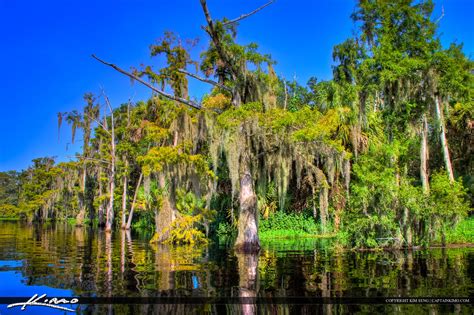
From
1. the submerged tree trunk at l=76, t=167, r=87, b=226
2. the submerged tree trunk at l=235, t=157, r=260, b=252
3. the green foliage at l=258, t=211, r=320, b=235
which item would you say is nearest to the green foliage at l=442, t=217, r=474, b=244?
the submerged tree trunk at l=235, t=157, r=260, b=252

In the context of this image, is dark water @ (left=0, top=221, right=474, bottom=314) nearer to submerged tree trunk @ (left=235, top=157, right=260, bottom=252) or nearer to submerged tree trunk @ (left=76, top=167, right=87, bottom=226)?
submerged tree trunk @ (left=235, top=157, right=260, bottom=252)

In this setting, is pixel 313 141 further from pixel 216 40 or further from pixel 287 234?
pixel 287 234

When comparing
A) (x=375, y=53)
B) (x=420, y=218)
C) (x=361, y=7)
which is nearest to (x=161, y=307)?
(x=420, y=218)

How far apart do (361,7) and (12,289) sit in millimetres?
28086

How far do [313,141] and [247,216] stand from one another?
3.88 metres

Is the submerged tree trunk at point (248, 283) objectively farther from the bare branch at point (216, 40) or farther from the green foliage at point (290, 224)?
the green foliage at point (290, 224)

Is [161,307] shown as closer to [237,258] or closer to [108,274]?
[108,274]

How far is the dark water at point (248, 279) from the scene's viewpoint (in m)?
6.08

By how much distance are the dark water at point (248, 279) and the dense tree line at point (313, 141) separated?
2629 millimetres

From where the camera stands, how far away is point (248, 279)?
28.4 feet

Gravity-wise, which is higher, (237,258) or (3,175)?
(3,175)

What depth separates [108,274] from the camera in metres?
9.46

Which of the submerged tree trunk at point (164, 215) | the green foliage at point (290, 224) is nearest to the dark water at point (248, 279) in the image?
the submerged tree trunk at point (164, 215)

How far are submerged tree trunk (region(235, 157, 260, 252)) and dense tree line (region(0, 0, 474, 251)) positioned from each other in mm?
41
